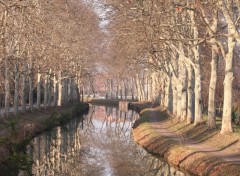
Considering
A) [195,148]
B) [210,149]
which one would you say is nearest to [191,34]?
[195,148]

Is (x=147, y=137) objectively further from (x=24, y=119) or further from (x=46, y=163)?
(x=24, y=119)

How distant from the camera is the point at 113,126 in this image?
182 feet

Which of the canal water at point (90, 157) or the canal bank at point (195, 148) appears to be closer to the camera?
the canal bank at point (195, 148)

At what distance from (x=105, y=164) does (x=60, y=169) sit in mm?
3287

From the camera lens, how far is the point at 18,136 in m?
27.9

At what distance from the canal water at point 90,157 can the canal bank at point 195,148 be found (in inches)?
23.5

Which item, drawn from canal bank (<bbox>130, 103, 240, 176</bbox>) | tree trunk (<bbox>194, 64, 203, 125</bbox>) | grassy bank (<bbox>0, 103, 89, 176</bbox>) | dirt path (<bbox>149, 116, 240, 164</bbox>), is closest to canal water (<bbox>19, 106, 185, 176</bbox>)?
canal bank (<bbox>130, 103, 240, 176</bbox>)

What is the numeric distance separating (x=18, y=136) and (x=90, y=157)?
15.8 ft

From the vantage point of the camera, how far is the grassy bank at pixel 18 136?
65.7 ft

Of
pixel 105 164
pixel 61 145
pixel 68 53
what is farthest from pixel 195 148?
pixel 68 53

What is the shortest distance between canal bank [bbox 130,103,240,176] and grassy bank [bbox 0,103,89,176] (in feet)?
24.2

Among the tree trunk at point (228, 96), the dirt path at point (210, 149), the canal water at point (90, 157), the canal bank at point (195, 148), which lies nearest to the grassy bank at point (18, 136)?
the canal water at point (90, 157)

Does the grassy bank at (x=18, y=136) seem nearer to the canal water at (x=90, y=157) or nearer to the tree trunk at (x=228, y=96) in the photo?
the canal water at (x=90, y=157)

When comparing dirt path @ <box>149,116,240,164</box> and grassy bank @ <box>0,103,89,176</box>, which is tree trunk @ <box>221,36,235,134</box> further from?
grassy bank @ <box>0,103,89,176</box>
